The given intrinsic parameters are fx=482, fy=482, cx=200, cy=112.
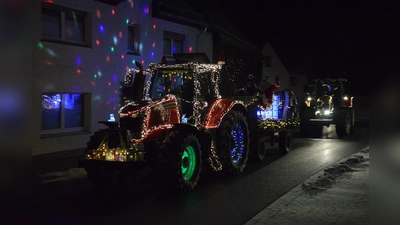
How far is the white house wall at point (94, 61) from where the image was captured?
13.5m

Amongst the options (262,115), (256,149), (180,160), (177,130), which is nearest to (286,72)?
(262,115)

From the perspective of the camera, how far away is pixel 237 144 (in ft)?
38.9

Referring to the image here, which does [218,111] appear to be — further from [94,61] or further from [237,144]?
[94,61]

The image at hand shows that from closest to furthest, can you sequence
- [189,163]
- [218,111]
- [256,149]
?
1. [189,163]
2. [218,111]
3. [256,149]

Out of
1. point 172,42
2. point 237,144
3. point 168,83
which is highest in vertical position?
point 172,42

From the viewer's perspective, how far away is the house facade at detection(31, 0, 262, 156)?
1367 centimetres

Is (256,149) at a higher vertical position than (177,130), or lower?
lower

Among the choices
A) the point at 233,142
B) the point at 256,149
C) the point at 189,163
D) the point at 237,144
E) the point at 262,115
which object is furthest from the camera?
the point at 262,115

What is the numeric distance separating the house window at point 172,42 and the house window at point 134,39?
207cm

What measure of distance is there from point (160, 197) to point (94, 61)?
7.79 metres

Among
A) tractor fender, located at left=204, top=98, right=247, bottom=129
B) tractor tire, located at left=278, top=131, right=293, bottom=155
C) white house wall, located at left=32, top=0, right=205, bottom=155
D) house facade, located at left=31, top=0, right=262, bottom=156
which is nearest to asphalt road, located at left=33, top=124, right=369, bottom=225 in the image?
tractor fender, located at left=204, top=98, right=247, bottom=129

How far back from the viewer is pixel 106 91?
53.1ft

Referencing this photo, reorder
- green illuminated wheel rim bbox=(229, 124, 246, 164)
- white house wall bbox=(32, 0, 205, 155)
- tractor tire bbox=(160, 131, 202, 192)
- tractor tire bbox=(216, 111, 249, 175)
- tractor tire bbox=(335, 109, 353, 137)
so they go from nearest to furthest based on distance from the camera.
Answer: tractor tire bbox=(160, 131, 202, 192) → tractor tire bbox=(216, 111, 249, 175) → green illuminated wheel rim bbox=(229, 124, 246, 164) → white house wall bbox=(32, 0, 205, 155) → tractor tire bbox=(335, 109, 353, 137)

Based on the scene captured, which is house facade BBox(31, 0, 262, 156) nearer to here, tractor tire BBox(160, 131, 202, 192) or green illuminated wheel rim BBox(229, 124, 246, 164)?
tractor tire BBox(160, 131, 202, 192)
